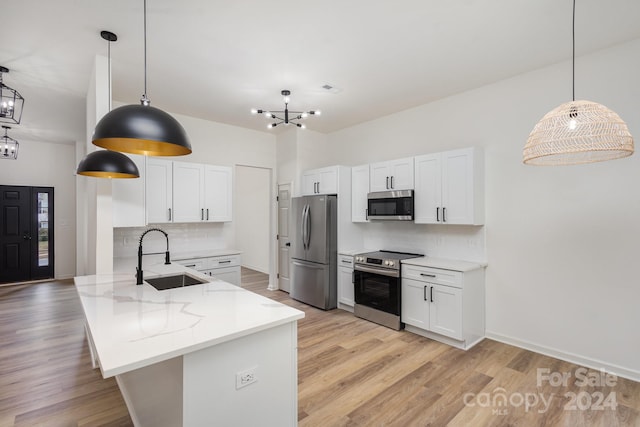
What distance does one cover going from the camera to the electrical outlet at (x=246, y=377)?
1596 millimetres

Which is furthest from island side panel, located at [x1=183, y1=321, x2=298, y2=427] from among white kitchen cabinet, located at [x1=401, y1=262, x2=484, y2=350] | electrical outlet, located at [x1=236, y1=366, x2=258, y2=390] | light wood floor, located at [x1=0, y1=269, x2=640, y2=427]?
white kitchen cabinet, located at [x1=401, y1=262, x2=484, y2=350]

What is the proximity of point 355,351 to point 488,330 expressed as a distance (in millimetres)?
1669

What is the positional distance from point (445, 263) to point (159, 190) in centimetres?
389

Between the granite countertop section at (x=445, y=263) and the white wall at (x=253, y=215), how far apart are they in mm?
4340

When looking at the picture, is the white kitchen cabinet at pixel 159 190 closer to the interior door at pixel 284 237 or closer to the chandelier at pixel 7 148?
the interior door at pixel 284 237

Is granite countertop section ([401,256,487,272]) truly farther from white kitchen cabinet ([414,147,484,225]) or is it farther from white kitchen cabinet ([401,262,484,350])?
white kitchen cabinet ([414,147,484,225])

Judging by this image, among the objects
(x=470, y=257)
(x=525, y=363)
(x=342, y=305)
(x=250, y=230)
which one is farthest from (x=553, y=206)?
(x=250, y=230)

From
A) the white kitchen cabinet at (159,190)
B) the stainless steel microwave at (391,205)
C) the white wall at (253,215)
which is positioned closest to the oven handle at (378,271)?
the stainless steel microwave at (391,205)

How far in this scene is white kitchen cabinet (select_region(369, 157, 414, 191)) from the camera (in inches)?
163

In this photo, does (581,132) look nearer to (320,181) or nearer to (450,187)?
(450,187)

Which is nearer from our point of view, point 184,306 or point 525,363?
point 184,306

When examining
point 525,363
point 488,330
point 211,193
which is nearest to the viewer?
point 525,363

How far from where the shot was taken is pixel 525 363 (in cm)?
307

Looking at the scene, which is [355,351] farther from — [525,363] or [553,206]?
[553,206]
